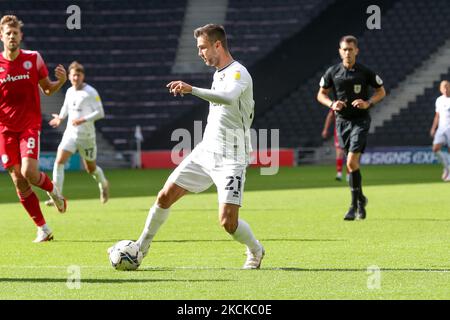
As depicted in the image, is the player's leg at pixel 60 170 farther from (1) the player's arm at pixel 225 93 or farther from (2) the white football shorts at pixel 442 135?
(2) the white football shorts at pixel 442 135

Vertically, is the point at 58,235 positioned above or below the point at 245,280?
below

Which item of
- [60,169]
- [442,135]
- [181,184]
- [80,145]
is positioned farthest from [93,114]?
[442,135]

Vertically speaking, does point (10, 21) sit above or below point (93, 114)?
above

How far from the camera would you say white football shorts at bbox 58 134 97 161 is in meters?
16.7

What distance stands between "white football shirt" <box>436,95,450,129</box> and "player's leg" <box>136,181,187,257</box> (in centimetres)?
1519

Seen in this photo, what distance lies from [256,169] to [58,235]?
1959 centimetres

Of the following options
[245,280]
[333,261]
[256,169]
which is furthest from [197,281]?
[256,169]

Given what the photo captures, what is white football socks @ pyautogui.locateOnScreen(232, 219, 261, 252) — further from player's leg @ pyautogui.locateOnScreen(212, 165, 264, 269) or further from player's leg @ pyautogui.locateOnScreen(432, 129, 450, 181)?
player's leg @ pyautogui.locateOnScreen(432, 129, 450, 181)

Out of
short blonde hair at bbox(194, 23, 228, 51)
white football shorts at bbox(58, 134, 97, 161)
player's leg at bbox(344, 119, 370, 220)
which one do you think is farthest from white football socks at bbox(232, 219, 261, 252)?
white football shorts at bbox(58, 134, 97, 161)

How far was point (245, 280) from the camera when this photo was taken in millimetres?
7926

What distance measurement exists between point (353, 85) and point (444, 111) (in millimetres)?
9965

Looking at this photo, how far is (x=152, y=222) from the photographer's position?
884 cm

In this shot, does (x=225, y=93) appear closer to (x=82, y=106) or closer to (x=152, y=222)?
(x=152, y=222)
